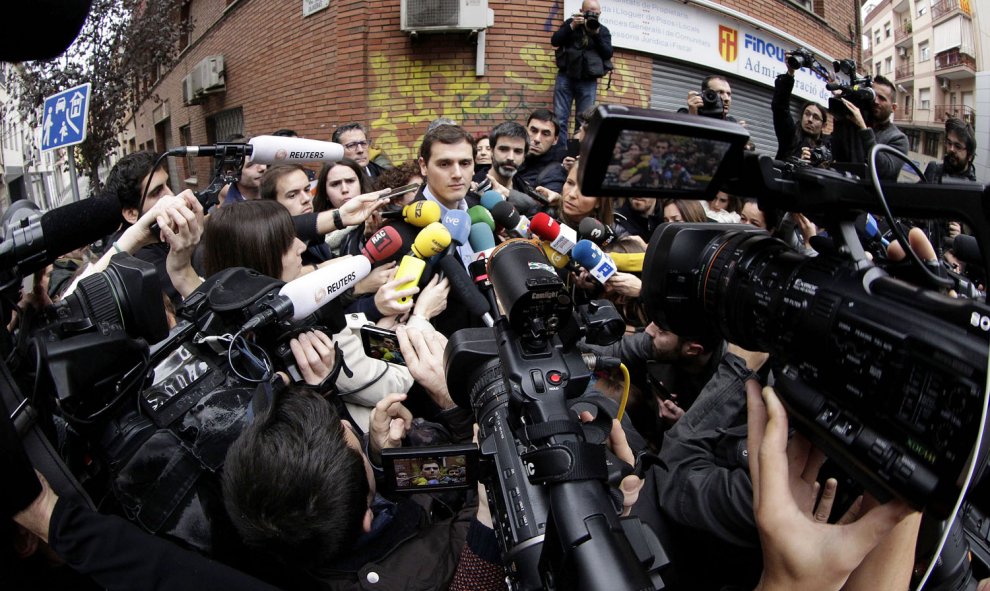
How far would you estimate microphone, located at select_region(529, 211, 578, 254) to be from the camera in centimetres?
242

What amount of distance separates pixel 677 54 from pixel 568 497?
8.12 m

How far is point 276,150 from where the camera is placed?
2.40m

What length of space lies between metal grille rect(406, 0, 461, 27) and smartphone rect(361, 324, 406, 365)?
5.87m

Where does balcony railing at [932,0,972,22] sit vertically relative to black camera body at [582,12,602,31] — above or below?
below

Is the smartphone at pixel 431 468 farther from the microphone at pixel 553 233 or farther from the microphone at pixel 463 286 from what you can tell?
the microphone at pixel 553 233

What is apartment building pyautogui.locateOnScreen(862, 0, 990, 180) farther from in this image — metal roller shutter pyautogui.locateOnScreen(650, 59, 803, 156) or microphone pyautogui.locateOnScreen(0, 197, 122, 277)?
microphone pyautogui.locateOnScreen(0, 197, 122, 277)

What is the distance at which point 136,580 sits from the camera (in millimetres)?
1032

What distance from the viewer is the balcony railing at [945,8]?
2332 mm

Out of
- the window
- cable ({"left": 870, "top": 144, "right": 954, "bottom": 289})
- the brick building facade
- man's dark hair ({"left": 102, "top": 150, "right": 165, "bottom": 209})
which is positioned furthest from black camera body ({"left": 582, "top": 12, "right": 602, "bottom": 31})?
cable ({"left": 870, "top": 144, "right": 954, "bottom": 289})

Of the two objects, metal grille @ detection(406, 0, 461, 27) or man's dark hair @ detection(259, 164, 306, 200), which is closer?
man's dark hair @ detection(259, 164, 306, 200)

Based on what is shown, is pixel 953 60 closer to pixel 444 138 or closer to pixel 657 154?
pixel 444 138

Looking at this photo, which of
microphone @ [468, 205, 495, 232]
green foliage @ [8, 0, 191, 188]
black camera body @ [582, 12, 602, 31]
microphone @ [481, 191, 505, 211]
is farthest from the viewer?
green foliage @ [8, 0, 191, 188]

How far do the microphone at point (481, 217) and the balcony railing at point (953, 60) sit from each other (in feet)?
6.58

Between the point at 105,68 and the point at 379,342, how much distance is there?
426 inches
